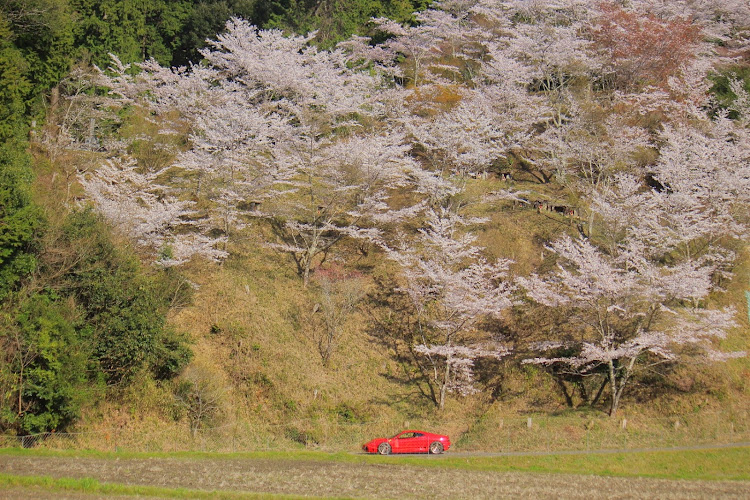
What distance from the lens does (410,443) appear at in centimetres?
2411

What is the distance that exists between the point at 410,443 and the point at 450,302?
6.44 m

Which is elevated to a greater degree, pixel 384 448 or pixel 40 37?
pixel 40 37

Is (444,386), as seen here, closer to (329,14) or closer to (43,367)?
(43,367)

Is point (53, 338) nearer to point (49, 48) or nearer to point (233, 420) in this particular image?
point (233, 420)

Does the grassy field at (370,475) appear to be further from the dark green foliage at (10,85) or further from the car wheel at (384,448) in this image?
the dark green foliage at (10,85)

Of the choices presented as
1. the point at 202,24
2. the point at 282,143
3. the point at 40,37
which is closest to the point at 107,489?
the point at 282,143

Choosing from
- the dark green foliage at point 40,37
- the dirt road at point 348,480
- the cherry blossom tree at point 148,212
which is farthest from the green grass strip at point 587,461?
the dark green foliage at point 40,37

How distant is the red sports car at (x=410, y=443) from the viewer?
78.5ft

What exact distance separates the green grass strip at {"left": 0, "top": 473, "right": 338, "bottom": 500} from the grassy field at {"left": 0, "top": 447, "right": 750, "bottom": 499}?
25 mm

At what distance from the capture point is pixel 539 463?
23109 mm

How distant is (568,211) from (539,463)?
18846 millimetres

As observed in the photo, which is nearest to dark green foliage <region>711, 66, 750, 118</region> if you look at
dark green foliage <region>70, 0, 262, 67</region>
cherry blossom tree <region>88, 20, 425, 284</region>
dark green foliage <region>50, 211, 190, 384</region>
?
cherry blossom tree <region>88, 20, 425, 284</region>

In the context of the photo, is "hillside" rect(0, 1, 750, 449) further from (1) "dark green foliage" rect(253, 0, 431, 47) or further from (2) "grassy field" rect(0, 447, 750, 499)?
(1) "dark green foliage" rect(253, 0, 431, 47)

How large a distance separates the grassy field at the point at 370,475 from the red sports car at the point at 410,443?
A: 2.19 ft
